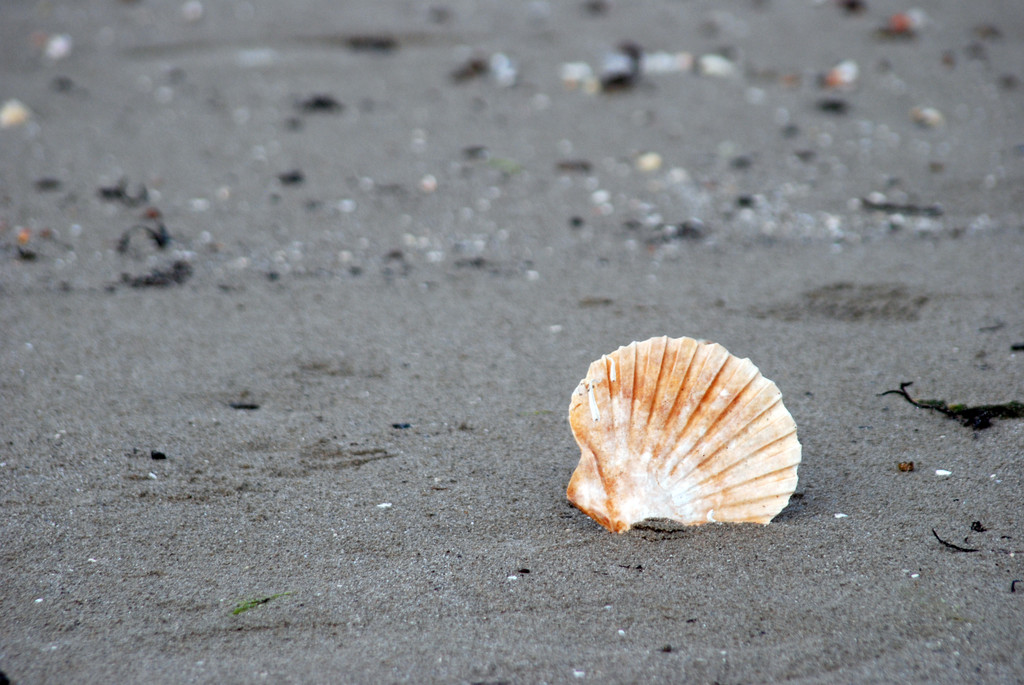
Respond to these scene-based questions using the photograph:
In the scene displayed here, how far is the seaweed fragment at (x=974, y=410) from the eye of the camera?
2.50 meters

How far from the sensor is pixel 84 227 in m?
4.00

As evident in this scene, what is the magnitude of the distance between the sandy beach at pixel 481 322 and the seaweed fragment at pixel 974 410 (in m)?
0.05

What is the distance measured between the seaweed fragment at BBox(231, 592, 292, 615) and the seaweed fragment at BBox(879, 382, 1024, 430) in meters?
1.78

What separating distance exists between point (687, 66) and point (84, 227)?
3772 millimetres

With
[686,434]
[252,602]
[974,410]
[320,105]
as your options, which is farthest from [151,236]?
[974,410]

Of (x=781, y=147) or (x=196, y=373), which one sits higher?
(x=781, y=147)

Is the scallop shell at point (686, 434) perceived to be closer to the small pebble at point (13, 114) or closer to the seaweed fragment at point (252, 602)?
the seaweed fragment at point (252, 602)

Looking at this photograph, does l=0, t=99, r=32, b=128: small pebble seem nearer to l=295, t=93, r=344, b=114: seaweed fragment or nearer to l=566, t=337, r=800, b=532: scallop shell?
l=295, t=93, r=344, b=114: seaweed fragment

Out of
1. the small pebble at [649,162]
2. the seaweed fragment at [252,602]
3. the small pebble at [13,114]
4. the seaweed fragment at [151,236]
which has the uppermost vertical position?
the small pebble at [13,114]

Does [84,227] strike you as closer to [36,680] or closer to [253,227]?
[253,227]

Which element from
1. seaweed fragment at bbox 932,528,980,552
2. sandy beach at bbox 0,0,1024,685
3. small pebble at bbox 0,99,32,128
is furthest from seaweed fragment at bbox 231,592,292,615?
small pebble at bbox 0,99,32,128

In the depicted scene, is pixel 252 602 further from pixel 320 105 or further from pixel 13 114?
pixel 13 114

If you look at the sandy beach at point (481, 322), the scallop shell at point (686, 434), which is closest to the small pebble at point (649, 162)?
the sandy beach at point (481, 322)

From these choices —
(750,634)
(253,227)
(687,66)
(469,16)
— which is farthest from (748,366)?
(469,16)
